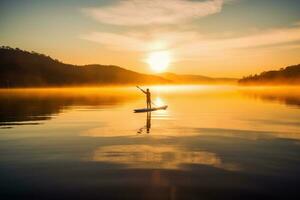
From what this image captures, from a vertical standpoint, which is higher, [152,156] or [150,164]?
[152,156]

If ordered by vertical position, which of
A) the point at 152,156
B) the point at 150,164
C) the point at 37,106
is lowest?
the point at 150,164

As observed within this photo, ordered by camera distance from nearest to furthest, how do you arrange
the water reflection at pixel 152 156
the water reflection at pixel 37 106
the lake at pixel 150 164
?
1. the lake at pixel 150 164
2. the water reflection at pixel 152 156
3. the water reflection at pixel 37 106

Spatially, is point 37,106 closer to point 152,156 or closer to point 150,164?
point 152,156

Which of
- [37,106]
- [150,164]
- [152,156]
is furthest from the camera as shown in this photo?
[37,106]

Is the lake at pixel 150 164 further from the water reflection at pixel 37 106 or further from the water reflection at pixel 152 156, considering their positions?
the water reflection at pixel 37 106

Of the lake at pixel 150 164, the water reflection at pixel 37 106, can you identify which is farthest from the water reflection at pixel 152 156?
the water reflection at pixel 37 106

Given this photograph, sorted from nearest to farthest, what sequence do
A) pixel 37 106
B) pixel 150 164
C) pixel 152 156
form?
pixel 150 164, pixel 152 156, pixel 37 106

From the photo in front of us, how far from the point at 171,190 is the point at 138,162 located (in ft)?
16.2

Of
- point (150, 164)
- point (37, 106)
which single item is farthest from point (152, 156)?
point (37, 106)

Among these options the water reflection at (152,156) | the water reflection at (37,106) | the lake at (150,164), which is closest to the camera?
the lake at (150,164)

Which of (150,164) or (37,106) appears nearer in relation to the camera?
(150,164)

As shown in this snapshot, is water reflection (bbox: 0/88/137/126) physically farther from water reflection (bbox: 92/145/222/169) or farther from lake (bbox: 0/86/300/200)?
water reflection (bbox: 92/145/222/169)

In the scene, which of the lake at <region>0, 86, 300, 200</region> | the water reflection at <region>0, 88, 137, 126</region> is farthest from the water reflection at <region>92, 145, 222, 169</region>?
the water reflection at <region>0, 88, 137, 126</region>

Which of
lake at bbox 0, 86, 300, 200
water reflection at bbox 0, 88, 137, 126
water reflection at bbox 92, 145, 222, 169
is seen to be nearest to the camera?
lake at bbox 0, 86, 300, 200
